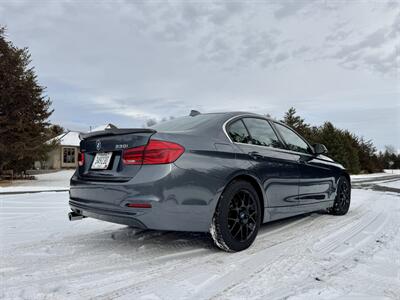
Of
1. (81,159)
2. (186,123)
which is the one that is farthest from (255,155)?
(81,159)

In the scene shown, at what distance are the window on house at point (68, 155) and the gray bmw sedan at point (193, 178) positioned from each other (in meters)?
33.5

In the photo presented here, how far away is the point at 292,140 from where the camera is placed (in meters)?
5.08

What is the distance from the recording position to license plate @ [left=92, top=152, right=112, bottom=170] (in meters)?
3.54

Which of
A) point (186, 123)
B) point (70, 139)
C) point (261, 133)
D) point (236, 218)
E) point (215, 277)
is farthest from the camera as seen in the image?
point (70, 139)

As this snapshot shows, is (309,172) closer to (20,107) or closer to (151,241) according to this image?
(151,241)

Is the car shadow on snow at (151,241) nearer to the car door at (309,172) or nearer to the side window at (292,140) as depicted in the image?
the car door at (309,172)

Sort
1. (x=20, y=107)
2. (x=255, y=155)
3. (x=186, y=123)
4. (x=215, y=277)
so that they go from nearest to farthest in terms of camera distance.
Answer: (x=215, y=277) → (x=255, y=155) → (x=186, y=123) → (x=20, y=107)

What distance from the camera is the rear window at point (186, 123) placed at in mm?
3844

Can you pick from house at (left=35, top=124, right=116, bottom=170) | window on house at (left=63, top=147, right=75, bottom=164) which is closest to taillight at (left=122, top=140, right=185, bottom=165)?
house at (left=35, top=124, right=116, bottom=170)

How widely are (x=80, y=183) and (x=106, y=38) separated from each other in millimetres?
13093

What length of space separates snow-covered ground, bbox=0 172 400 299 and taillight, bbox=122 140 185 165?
96cm

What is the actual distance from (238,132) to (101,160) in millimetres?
1568

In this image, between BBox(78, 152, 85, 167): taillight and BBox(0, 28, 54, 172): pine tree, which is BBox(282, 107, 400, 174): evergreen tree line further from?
BBox(78, 152, 85, 167): taillight

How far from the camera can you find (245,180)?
3.84 metres
